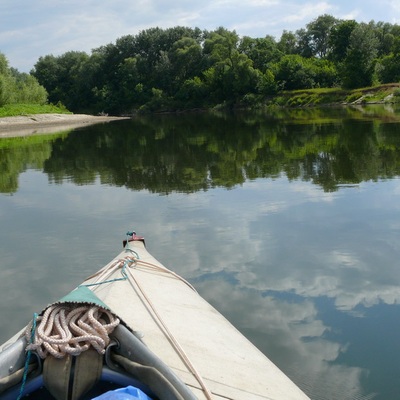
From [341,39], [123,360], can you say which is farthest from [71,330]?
[341,39]

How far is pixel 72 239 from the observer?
9852 mm

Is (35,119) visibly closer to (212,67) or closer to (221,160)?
(212,67)

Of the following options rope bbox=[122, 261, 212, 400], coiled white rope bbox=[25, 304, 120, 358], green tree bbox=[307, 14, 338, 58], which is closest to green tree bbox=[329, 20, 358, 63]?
green tree bbox=[307, 14, 338, 58]

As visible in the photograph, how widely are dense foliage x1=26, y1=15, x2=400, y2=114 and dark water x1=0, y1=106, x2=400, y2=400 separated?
47.8 m

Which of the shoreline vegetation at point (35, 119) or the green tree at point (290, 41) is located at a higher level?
the green tree at point (290, 41)

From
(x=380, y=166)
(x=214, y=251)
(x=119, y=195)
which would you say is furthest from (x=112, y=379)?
(x=380, y=166)

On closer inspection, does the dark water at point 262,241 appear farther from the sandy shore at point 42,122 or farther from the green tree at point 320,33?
the green tree at point 320,33

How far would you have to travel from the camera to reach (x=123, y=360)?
338 cm

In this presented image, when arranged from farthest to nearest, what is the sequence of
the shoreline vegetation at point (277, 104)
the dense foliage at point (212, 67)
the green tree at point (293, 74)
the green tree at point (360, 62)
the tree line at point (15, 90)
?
the green tree at point (293, 74) → the dense foliage at point (212, 67) → the green tree at point (360, 62) → the tree line at point (15, 90) → the shoreline vegetation at point (277, 104)

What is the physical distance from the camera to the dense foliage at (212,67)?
200ft

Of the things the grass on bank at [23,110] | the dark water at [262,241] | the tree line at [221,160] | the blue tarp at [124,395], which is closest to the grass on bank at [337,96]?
the tree line at [221,160]

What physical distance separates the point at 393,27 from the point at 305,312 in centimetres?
8082

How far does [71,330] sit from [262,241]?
5.80 metres

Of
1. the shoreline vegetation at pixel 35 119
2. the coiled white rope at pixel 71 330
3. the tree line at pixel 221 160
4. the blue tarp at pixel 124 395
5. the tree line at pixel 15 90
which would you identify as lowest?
the tree line at pixel 221 160
